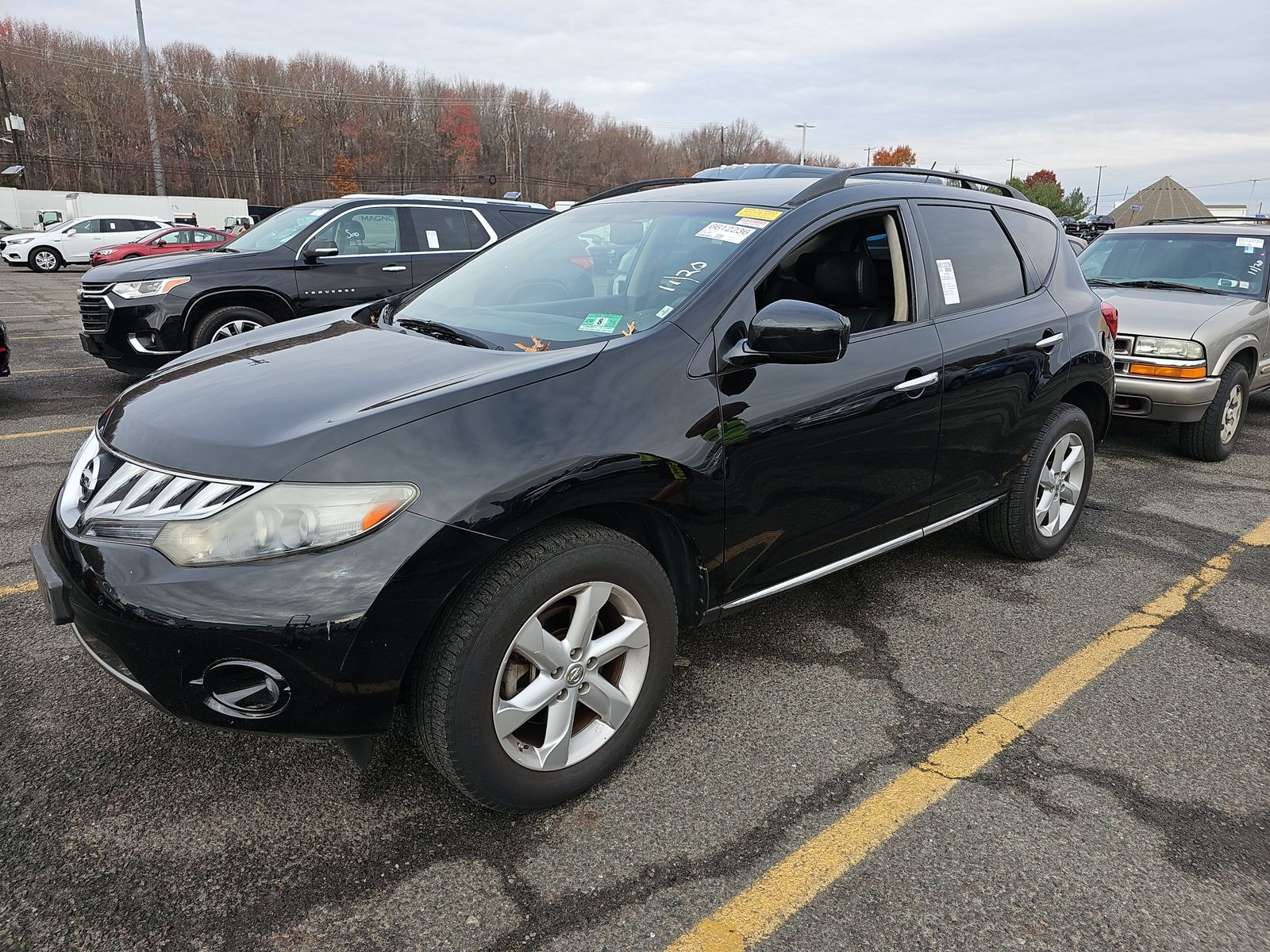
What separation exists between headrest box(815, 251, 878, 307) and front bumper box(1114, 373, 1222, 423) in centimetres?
388

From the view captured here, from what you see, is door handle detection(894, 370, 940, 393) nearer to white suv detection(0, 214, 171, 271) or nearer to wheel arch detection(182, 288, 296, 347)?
wheel arch detection(182, 288, 296, 347)

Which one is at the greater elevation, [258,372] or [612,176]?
[612,176]

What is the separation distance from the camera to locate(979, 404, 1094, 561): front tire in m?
3.87

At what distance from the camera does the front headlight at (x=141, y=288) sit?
22.5ft

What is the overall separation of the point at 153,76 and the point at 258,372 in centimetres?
7798

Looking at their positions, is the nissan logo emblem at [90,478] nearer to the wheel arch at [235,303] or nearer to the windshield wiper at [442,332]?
the windshield wiper at [442,332]

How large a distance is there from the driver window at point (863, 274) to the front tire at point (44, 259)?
27817 mm

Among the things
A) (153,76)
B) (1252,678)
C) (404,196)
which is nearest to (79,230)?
(404,196)

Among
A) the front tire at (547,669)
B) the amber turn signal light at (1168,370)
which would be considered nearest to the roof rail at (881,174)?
the front tire at (547,669)

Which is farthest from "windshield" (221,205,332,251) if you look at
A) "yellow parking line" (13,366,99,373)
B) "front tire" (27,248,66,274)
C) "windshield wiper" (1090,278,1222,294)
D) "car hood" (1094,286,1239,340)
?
"front tire" (27,248,66,274)

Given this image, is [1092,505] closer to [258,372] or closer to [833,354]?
[833,354]

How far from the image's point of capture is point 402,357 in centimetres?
251

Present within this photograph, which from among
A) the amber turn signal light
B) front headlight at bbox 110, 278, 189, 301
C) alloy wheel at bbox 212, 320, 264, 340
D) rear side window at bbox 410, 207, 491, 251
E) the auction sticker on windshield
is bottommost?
the amber turn signal light

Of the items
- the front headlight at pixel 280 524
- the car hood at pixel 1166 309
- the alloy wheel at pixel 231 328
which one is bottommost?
the front headlight at pixel 280 524
